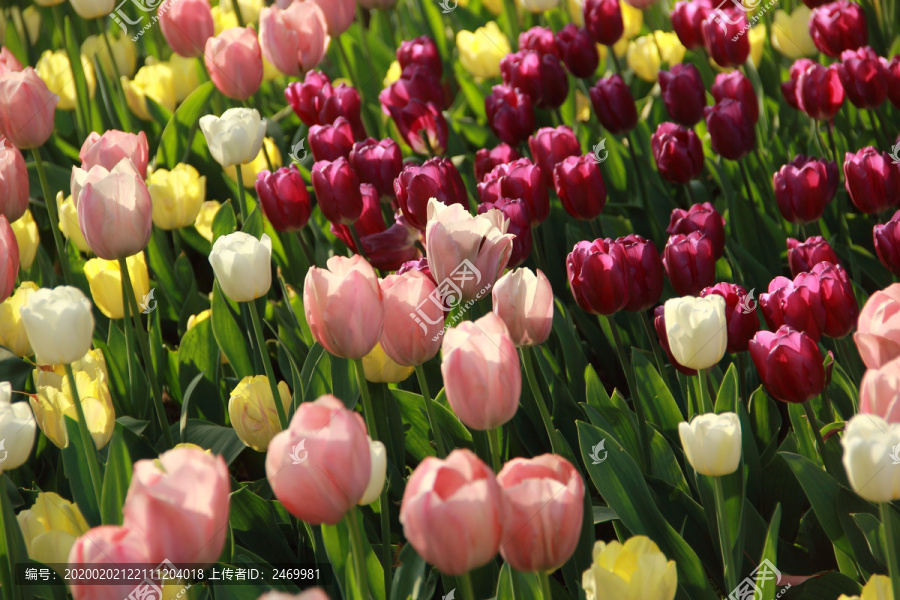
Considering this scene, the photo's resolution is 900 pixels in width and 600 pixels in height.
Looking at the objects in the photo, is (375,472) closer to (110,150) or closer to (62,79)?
(110,150)

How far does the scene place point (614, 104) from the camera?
193 cm

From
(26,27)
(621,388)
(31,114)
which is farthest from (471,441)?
(26,27)

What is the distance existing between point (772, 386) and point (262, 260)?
71 centimetres

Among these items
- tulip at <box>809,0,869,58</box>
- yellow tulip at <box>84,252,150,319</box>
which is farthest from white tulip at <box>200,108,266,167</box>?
tulip at <box>809,0,869,58</box>

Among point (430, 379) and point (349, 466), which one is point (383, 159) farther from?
point (349, 466)

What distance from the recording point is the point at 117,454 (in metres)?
1.12

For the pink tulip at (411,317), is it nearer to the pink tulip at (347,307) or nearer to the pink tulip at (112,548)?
the pink tulip at (347,307)

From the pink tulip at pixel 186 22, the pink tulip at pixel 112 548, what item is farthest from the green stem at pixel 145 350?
the pink tulip at pixel 186 22

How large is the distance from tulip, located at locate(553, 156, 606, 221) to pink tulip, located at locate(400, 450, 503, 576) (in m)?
1.00

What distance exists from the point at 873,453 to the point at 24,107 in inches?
57.9

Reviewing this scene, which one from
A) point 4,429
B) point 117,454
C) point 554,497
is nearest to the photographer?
point 554,497

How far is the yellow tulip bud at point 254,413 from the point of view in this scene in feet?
4.28

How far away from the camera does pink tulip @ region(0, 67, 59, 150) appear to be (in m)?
1.56

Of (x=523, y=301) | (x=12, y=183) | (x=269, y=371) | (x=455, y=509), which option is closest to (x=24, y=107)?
(x=12, y=183)
